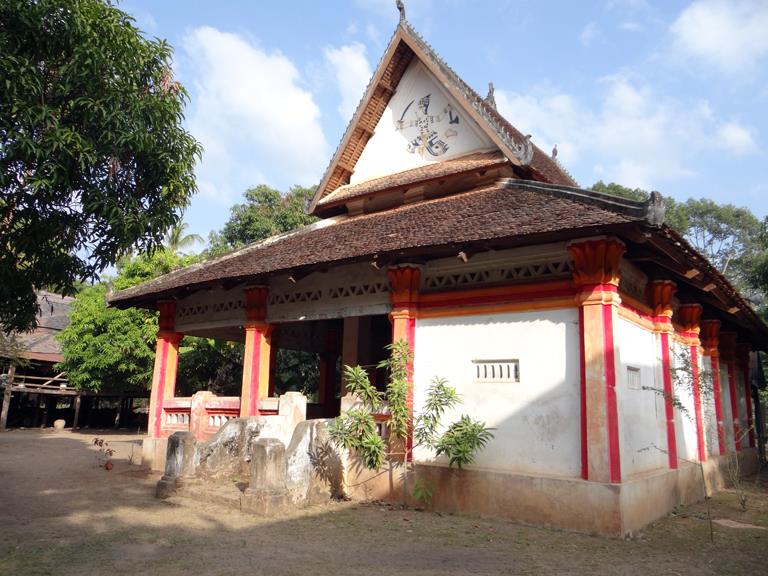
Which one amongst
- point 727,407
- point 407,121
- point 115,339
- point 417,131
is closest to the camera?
point 417,131

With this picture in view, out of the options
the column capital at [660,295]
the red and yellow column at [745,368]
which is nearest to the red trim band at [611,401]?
the column capital at [660,295]

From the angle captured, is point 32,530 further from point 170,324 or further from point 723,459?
point 723,459

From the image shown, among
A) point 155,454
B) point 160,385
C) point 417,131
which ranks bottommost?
point 155,454

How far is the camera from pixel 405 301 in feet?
32.9

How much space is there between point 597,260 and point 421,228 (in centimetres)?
317

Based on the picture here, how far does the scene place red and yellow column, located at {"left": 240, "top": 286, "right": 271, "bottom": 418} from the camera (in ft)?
40.1

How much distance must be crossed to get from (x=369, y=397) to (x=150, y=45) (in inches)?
242

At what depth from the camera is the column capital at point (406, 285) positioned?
10016 mm

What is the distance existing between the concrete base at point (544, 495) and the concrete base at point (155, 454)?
5.91m

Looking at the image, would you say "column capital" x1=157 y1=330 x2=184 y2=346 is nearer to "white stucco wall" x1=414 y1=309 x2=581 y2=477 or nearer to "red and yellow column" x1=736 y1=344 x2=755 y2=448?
"white stucco wall" x1=414 y1=309 x2=581 y2=477

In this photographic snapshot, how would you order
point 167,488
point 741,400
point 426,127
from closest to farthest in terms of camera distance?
point 167,488
point 426,127
point 741,400

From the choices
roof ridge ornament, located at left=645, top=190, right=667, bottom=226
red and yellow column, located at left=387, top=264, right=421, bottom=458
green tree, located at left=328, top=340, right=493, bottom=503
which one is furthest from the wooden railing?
roof ridge ornament, located at left=645, top=190, right=667, bottom=226

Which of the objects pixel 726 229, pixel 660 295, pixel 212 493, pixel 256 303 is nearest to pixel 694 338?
pixel 660 295

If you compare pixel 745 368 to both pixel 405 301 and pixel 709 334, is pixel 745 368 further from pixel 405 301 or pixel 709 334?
pixel 405 301
